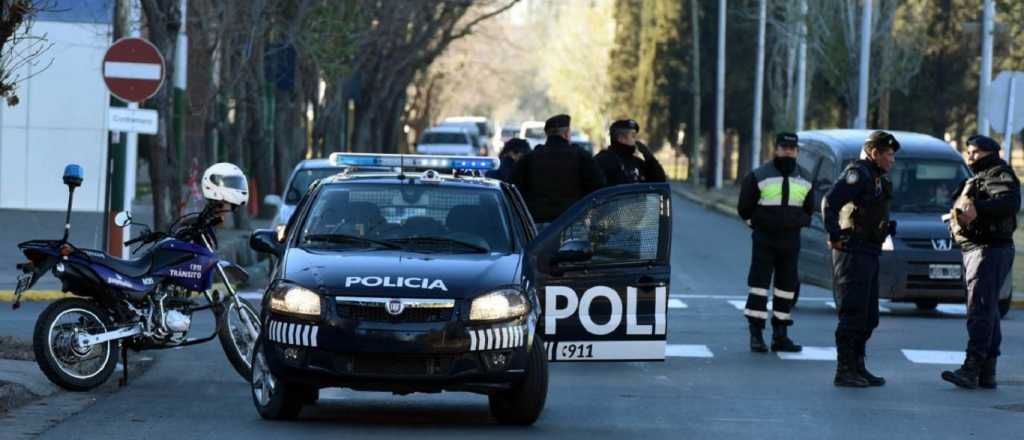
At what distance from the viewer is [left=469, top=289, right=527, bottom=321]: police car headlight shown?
34.2 ft

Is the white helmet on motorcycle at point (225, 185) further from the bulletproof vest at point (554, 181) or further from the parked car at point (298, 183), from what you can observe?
the parked car at point (298, 183)

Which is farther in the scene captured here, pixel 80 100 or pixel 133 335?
pixel 80 100

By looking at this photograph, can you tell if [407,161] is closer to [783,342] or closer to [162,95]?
[783,342]

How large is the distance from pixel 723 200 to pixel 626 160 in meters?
36.8

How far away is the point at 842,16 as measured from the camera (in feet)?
145

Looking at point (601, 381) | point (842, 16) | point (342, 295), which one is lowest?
point (601, 381)

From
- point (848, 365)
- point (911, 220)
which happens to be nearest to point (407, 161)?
point (848, 365)

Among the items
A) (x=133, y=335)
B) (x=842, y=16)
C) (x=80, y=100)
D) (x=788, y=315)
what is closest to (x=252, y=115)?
(x=80, y=100)

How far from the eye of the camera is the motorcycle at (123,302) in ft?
39.8

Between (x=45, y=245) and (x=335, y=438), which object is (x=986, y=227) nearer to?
(x=335, y=438)

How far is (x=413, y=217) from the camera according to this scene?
1155cm

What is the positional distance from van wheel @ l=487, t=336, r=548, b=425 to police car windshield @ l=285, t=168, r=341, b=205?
38.0 feet

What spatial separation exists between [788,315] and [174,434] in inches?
265

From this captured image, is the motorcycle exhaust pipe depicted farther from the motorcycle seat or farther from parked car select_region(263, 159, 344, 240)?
parked car select_region(263, 159, 344, 240)
